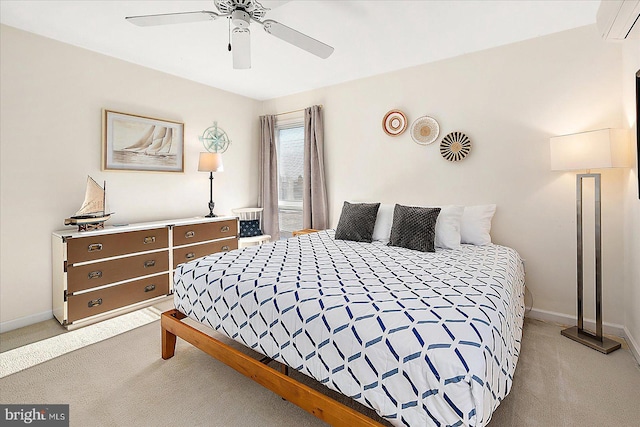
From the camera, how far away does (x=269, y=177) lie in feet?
15.3

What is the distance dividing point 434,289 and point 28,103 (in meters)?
3.61

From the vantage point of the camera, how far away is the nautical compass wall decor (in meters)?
4.18

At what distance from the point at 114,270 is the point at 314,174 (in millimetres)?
2498

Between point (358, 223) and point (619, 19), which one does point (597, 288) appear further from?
point (358, 223)

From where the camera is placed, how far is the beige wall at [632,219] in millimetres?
2178

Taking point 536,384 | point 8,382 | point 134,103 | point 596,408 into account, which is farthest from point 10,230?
point 596,408

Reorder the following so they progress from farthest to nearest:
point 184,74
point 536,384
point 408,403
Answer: point 184,74, point 536,384, point 408,403

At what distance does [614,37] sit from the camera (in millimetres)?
2068

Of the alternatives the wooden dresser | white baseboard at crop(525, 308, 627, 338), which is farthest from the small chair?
white baseboard at crop(525, 308, 627, 338)

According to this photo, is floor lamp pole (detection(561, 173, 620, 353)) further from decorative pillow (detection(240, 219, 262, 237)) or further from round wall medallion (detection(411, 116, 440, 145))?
decorative pillow (detection(240, 219, 262, 237))

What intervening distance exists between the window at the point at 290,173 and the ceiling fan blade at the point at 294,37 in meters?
2.24

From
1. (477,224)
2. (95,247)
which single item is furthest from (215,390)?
(477,224)

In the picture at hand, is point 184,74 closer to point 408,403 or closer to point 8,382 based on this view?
point 8,382

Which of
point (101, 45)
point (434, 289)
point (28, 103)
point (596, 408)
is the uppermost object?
point (101, 45)
